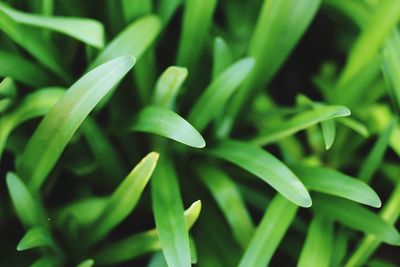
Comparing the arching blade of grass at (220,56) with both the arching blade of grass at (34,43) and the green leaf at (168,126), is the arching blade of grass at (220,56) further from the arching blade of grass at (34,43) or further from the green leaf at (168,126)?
the arching blade of grass at (34,43)


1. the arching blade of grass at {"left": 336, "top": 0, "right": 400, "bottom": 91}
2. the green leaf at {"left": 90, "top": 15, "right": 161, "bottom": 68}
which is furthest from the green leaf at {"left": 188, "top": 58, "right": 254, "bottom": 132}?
the arching blade of grass at {"left": 336, "top": 0, "right": 400, "bottom": 91}

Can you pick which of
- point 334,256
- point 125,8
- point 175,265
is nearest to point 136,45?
point 125,8

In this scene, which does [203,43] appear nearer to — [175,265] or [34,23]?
[34,23]

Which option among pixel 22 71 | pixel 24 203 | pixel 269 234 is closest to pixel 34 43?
pixel 22 71

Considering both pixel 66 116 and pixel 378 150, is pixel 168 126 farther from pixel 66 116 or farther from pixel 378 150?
pixel 378 150

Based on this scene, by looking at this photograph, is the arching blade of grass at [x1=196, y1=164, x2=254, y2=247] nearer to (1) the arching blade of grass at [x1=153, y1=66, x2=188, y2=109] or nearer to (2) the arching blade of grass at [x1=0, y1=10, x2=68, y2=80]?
(1) the arching blade of grass at [x1=153, y1=66, x2=188, y2=109]

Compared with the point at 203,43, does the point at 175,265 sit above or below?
below

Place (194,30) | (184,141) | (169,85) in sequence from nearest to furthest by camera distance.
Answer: (184,141) < (169,85) < (194,30)
